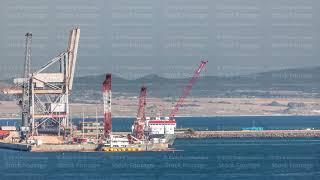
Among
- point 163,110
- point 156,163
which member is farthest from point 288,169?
point 163,110

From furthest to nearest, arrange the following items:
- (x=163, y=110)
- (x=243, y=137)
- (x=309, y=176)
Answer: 1. (x=163, y=110)
2. (x=243, y=137)
3. (x=309, y=176)

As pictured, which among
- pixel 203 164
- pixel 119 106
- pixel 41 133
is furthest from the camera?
pixel 119 106

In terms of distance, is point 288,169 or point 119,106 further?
point 119,106

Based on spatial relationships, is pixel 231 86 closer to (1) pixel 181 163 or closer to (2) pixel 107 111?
(2) pixel 107 111

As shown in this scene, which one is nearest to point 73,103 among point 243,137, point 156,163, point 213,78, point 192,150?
point 213,78

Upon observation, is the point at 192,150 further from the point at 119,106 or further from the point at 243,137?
the point at 119,106

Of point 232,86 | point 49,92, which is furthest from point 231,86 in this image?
point 49,92

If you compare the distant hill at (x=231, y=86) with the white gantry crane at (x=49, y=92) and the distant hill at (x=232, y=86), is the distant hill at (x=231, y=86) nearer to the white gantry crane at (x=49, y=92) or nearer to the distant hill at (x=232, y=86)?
the distant hill at (x=232, y=86)
